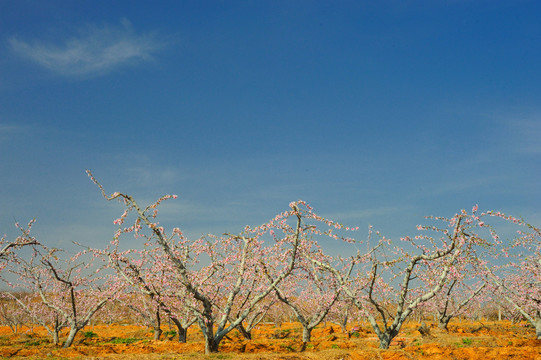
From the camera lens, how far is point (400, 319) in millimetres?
17859

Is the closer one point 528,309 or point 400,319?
point 400,319

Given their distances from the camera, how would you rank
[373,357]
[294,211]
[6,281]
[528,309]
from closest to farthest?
1. [373,357]
2. [294,211]
3. [6,281]
4. [528,309]

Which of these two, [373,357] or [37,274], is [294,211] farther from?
[37,274]

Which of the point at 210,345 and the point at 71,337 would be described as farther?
the point at 71,337

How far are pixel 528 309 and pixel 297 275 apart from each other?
2036 centimetres

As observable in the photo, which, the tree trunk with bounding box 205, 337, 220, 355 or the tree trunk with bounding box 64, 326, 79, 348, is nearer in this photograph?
the tree trunk with bounding box 205, 337, 220, 355

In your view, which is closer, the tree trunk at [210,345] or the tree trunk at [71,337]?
the tree trunk at [210,345]

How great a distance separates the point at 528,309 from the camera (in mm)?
31562

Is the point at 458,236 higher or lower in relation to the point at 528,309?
higher

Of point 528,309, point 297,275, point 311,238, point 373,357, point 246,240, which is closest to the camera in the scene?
point 373,357

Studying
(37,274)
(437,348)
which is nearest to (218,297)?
(437,348)

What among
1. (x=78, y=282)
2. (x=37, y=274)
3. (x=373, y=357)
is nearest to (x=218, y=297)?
(x=373, y=357)

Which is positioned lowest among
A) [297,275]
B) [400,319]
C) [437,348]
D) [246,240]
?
[437,348]

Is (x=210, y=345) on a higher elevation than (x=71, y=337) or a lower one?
higher
